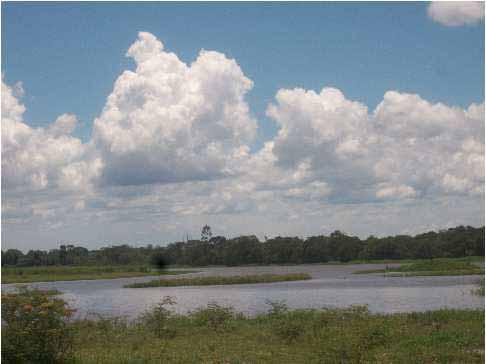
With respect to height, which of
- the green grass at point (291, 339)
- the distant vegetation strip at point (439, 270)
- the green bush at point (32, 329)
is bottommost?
the distant vegetation strip at point (439, 270)

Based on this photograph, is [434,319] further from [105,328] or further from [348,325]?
[105,328]

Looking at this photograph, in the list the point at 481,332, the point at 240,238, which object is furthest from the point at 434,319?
the point at 240,238

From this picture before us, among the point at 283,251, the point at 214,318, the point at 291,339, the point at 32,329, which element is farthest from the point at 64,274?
the point at 32,329

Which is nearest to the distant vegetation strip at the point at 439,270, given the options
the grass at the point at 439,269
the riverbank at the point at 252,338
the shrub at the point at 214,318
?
the grass at the point at 439,269

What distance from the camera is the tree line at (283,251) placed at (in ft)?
371

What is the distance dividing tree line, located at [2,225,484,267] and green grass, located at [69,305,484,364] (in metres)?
88.0

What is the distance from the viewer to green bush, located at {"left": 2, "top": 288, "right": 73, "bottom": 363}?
47.4 feet

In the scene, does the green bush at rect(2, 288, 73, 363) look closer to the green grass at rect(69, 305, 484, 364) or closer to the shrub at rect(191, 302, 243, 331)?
the green grass at rect(69, 305, 484, 364)

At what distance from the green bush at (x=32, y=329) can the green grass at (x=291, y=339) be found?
1512mm

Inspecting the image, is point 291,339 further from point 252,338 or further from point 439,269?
point 439,269

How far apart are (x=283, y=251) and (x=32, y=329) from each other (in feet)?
391

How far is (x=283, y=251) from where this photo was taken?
435 ft

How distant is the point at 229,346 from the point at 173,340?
2670mm

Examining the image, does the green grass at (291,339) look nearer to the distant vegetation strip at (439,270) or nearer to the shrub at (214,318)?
the shrub at (214,318)
